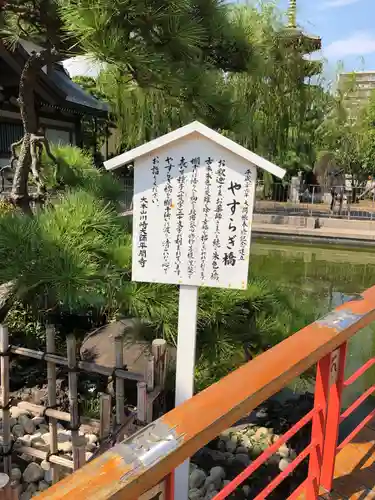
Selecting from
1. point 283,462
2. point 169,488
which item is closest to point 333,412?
point 169,488

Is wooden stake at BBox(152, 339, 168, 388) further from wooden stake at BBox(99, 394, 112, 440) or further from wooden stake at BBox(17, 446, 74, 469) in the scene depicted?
wooden stake at BBox(17, 446, 74, 469)

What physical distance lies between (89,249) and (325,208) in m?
12.4

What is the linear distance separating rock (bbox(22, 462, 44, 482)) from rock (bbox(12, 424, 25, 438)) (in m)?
0.31

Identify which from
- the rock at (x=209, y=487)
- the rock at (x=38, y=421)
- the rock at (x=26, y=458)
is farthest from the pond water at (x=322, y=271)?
the rock at (x=26, y=458)

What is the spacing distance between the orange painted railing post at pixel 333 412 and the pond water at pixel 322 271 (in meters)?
3.90

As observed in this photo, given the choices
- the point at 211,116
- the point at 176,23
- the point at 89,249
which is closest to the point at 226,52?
the point at 211,116

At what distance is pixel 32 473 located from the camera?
2557mm

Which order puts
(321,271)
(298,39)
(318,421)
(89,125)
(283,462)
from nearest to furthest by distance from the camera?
1. (318,421)
2. (283,462)
3. (321,271)
4. (298,39)
5. (89,125)

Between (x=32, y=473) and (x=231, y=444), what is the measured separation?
123 cm

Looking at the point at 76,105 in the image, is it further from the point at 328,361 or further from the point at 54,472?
the point at 328,361

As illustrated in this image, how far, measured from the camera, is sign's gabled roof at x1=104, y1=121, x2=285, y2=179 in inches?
66.3

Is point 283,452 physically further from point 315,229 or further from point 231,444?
point 315,229

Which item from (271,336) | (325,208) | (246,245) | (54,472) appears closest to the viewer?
(246,245)

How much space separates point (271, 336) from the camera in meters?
2.66
